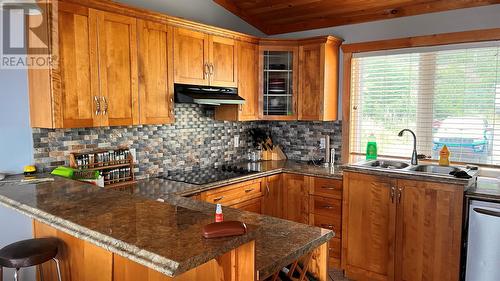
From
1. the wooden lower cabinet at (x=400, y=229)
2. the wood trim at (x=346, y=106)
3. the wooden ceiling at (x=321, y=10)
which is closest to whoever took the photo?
the wooden lower cabinet at (x=400, y=229)

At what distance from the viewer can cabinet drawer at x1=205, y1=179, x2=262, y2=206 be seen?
3.07 meters

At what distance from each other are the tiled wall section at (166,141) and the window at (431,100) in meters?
1.39

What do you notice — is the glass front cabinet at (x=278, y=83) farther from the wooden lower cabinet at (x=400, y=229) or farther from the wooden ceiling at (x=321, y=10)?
the wooden lower cabinet at (x=400, y=229)

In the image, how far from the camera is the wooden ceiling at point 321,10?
11.0ft

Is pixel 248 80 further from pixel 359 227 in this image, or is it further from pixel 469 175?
pixel 469 175

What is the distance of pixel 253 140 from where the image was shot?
4.42 meters

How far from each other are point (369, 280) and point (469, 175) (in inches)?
47.7

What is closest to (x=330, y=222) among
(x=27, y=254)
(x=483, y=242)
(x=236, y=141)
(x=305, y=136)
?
(x=305, y=136)

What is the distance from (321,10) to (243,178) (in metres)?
1.91

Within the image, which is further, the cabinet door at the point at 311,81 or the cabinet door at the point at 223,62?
the cabinet door at the point at 311,81

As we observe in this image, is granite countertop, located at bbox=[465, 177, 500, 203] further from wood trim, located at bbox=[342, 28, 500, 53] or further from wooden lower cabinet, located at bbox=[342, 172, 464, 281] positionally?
wood trim, located at bbox=[342, 28, 500, 53]

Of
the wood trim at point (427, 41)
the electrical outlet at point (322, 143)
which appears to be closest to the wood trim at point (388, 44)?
the wood trim at point (427, 41)

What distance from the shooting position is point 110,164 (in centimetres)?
293

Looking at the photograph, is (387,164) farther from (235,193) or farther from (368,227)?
(235,193)
